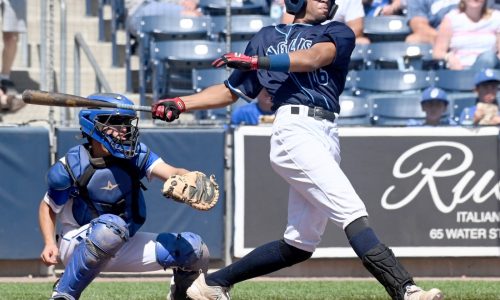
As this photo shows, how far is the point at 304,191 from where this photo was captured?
5.47 m

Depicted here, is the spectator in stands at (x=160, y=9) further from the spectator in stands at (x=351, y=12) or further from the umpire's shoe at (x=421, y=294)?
the umpire's shoe at (x=421, y=294)

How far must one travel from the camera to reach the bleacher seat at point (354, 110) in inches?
385

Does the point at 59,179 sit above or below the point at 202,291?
above

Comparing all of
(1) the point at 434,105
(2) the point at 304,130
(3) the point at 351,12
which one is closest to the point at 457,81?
(1) the point at 434,105

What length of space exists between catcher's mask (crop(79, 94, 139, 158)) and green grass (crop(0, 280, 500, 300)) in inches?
63.6

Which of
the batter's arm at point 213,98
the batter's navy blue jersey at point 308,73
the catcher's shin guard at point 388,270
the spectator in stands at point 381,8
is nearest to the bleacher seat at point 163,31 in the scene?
the spectator in stands at point 381,8

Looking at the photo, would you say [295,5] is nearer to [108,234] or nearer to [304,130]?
[304,130]

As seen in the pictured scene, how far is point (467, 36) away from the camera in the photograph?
1055 cm

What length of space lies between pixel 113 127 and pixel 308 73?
105cm

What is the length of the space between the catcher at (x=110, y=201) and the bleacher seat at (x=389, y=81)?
4.87 metres

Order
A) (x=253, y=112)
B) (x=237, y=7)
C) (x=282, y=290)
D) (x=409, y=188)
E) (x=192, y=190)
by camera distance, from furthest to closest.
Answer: (x=237, y=7), (x=253, y=112), (x=409, y=188), (x=282, y=290), (x=192, y=190)

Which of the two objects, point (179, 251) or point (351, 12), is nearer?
point (179, 251)

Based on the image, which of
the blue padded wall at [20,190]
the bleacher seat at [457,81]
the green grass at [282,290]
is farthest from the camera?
the bleacher seat at [457,81]

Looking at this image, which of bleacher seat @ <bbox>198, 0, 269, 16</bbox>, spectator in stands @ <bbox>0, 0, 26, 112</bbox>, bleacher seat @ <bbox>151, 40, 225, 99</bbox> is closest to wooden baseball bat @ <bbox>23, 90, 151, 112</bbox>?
bleacher seat @ <bbox>151, 40, 225, 99</bbox>
